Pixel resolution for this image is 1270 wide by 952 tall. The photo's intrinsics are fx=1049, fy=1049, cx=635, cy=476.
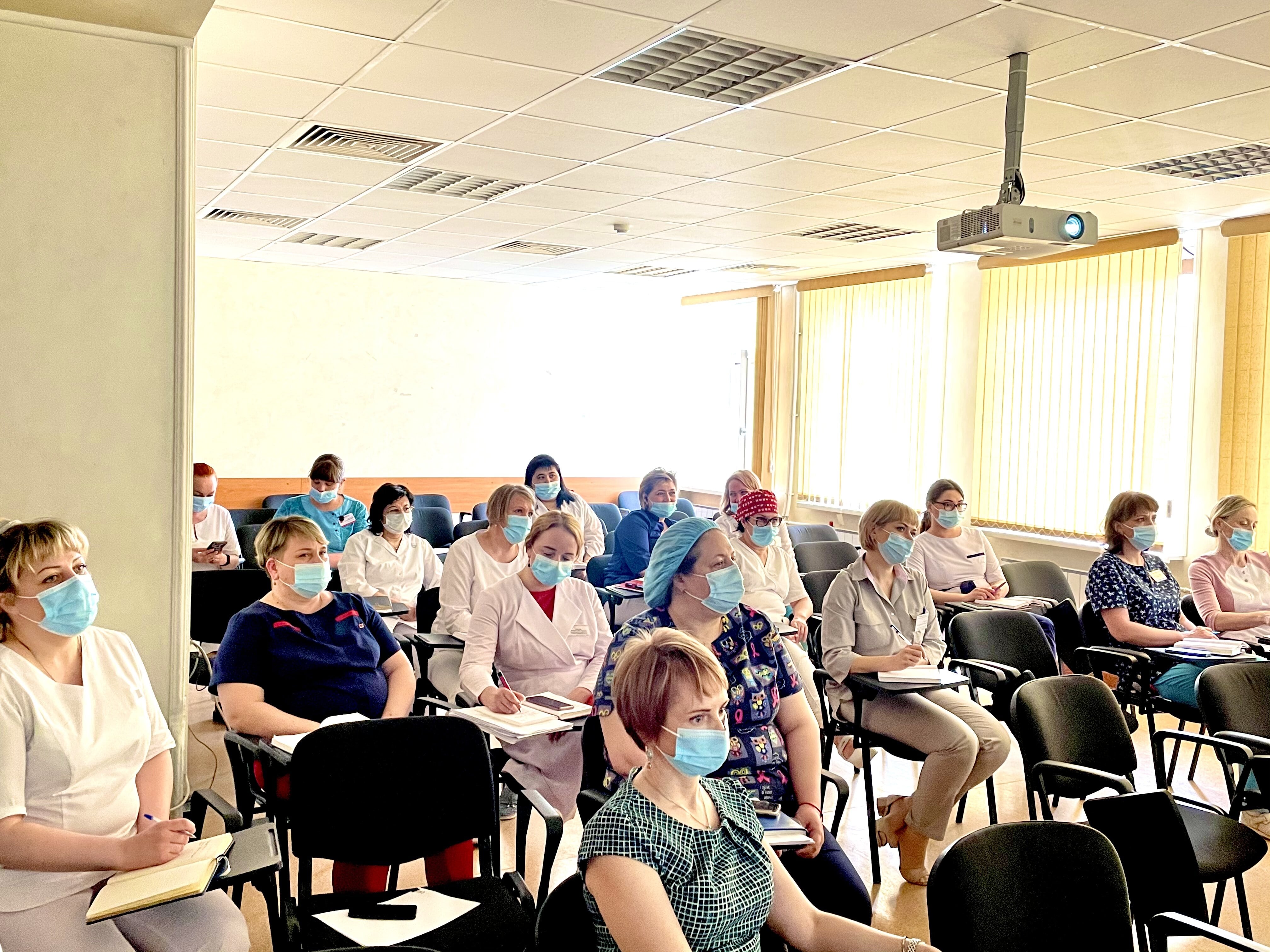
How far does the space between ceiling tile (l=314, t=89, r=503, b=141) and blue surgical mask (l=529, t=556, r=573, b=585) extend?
6.51 feet

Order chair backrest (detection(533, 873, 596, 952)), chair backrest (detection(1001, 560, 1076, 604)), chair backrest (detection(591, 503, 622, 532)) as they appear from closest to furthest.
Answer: chair backrest (detection(533, 873, 596, 952)) → chair backrest (detection(1001, 560, 1076, 604)) → chair backrest (detection(591, 503, 622, 532))

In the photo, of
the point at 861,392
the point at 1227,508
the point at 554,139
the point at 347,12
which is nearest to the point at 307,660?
the point at 347,12

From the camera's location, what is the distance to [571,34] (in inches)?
141

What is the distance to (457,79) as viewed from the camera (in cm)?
409

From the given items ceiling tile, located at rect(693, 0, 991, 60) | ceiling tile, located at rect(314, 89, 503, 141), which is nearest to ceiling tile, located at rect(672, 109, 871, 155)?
ceiling tile, located at rect(693, 0, 991, 60)

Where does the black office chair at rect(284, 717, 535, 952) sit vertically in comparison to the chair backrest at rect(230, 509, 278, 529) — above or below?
below

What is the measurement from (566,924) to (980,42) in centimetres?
310

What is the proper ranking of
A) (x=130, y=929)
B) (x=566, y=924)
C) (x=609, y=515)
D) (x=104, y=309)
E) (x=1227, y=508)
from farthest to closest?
1. (x=609, y=515)
2. (x=1227, y=508)
3. (x=104, y=309)
4. (x=130, y=929)
5. (x=566, y=924)

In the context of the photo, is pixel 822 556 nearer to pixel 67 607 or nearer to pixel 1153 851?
pixel 1153 851

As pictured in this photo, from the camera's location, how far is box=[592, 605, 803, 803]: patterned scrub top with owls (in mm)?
2898

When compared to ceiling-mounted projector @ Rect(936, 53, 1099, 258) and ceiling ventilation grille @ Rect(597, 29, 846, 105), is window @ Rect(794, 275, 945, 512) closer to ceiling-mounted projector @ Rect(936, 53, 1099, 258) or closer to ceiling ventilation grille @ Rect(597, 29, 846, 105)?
ceiling-mounted projector @ Rect(936, 53, 1099, 258)

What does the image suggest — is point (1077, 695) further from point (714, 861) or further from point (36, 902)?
point (36, 902)

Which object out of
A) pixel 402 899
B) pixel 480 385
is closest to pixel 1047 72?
pixel 402 899

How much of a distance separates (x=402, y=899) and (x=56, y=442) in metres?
1.70
